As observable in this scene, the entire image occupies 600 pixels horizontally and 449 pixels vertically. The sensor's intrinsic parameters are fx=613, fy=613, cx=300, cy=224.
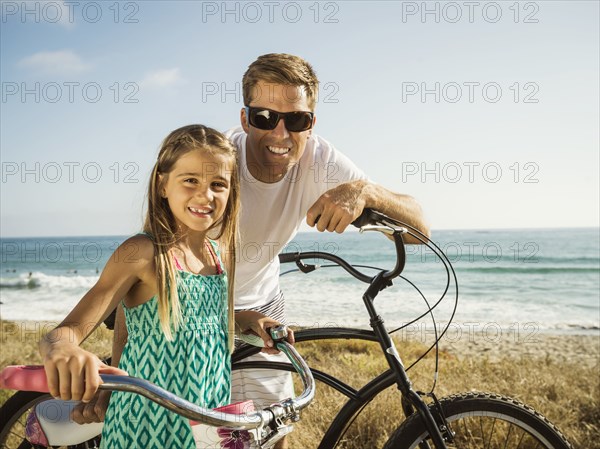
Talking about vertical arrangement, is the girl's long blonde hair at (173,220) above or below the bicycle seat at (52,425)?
above

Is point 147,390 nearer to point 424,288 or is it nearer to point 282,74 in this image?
point 282,74

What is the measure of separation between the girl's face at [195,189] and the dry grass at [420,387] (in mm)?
2240

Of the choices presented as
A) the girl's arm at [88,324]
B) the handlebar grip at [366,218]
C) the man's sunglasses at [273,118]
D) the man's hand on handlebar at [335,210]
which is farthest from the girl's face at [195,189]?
the man's sunglasses at [273,118]

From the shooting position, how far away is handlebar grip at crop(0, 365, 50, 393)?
1.42 m

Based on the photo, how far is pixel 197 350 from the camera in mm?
2014

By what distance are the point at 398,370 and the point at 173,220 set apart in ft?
3.09

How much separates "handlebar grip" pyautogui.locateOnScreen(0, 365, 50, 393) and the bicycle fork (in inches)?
43.5

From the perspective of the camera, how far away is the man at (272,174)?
2795 millimetres

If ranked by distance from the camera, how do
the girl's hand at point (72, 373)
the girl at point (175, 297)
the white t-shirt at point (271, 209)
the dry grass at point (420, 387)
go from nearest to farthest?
the girl's hand at point (72, 373)
the girl at point (175, 297)
the white t-shirt at point (271, 209)
the dry grass at point (420, 387)

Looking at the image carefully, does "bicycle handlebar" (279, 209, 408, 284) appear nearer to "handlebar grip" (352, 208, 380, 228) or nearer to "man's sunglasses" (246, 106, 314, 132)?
"handlebar grip" (352, 208, 380, 228)

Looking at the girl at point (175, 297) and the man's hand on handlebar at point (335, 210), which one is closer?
the girl at point (175, 297)

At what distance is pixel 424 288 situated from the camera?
21.0 m

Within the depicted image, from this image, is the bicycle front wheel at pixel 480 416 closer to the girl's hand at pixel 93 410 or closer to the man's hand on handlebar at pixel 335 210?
the man's hand on handlebar at pixel 335 210

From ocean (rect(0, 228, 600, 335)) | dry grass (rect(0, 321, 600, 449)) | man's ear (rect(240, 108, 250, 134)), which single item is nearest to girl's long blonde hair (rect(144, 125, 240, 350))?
man's ear (rect(240, 108, 250, 134))
